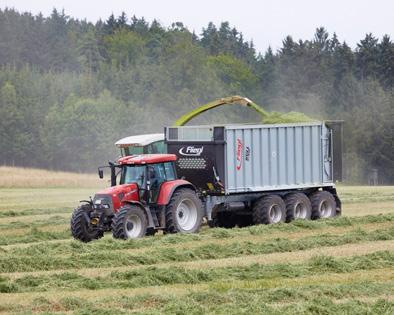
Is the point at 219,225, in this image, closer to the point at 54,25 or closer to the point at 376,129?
the point at 376,129

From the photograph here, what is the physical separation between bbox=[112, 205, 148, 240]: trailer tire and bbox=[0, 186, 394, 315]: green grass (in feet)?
2.33

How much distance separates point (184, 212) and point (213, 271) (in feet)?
25.0

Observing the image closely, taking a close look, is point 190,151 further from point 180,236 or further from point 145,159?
point 180,236

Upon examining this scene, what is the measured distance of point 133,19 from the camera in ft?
438

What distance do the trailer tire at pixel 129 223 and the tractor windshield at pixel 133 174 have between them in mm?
953

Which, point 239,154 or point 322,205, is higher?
point 239,154

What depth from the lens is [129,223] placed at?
21547mm

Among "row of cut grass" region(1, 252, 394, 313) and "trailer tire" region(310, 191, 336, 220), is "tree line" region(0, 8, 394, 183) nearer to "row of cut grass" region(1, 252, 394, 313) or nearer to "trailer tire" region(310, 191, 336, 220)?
"trailer tire" region(310, 191, 336, 220)

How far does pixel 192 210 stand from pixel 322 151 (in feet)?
16.4

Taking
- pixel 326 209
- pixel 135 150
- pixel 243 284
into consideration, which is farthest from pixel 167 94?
pixel 243 284

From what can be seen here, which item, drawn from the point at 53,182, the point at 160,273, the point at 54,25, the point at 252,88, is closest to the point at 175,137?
the point at 160,273

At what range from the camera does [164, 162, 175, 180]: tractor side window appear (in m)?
22.9

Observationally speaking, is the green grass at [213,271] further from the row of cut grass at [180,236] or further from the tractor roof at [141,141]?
the tractor roof at [141,141]

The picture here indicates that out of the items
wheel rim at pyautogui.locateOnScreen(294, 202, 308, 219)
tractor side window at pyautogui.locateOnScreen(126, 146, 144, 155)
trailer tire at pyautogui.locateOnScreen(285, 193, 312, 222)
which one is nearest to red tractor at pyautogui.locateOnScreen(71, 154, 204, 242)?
trailer tire at pyautogui.locateOnScreen(285, 193, 312, 222)
